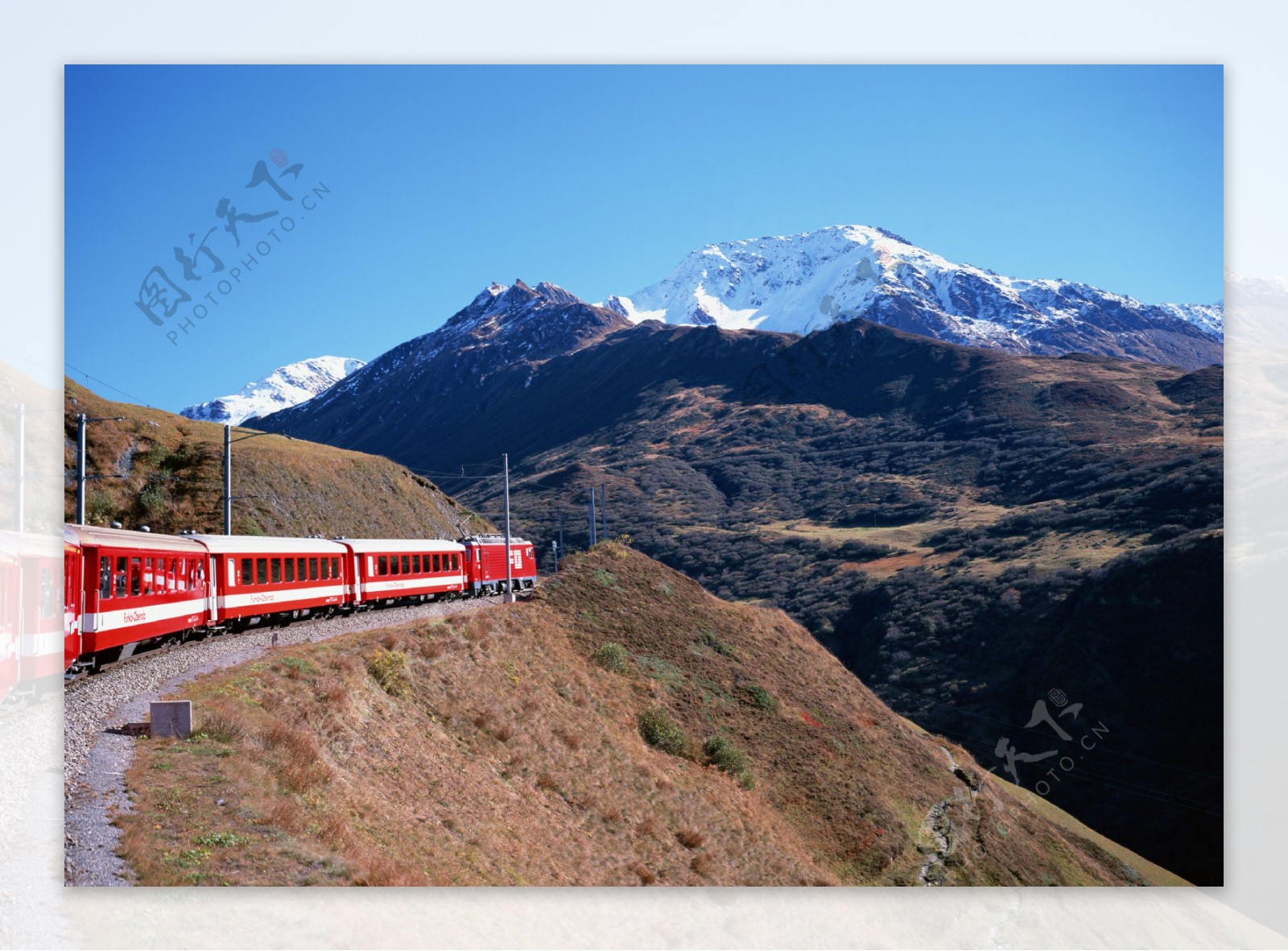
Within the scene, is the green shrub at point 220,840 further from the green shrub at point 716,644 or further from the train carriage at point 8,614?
the green shrub at point 716,644

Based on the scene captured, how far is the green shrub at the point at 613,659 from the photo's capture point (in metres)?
25.6

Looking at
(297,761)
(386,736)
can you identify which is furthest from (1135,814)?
(297,761)

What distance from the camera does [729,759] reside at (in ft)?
74.9

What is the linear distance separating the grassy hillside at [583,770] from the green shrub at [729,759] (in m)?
0.06

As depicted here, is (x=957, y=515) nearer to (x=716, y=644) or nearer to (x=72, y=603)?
(x=716, y=644)

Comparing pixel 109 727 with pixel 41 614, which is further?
pixel 41 614

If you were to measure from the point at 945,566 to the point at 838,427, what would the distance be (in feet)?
198

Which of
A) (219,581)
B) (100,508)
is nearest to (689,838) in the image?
(219,581)

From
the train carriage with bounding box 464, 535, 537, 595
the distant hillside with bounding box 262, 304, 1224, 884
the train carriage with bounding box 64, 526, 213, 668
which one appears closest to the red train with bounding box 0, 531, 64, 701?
the train carriage with bounding box 64, 526, 213, 668

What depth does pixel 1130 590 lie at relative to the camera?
5381 cm

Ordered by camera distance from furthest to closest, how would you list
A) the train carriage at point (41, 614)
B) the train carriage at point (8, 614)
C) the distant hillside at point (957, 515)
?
1. the distant hillside at point (957, 515)
2. the train carriage at point (41, 614)
3. the train carriage at point (8, 614)

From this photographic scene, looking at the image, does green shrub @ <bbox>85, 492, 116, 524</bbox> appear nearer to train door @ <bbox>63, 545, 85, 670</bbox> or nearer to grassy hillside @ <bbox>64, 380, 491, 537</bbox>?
grassy hillside @ <bbox>64, 380, 491, 537</bbox>

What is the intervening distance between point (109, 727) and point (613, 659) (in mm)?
14452

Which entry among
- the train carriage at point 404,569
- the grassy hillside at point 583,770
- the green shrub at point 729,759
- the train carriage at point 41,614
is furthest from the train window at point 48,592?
the train carriage at point 404,569
